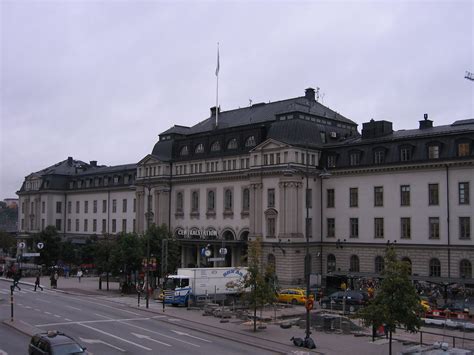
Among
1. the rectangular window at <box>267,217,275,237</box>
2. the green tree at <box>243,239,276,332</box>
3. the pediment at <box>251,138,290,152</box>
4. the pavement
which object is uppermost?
the pediment at <box>251,138,290,152</box>

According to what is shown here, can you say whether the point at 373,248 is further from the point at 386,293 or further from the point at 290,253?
the point at 386,293

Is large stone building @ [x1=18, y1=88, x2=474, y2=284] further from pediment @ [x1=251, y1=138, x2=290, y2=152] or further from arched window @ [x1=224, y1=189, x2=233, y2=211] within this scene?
arched window @ [x1=224, y1=189, x2=233, y2=211]

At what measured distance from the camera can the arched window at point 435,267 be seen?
5759cm

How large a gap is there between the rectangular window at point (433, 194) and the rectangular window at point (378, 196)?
18.6 feet

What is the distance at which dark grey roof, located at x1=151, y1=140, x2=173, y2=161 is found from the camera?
84125 millimetres

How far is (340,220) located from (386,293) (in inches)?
1516

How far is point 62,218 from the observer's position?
117438mm

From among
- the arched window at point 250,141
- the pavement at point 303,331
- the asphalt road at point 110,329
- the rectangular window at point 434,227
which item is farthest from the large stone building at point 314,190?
the asphalt road at point 110,329

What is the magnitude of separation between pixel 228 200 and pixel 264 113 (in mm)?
12271

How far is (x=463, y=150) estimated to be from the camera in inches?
2207

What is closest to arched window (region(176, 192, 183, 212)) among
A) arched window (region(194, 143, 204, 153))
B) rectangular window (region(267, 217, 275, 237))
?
arched window (region(194, 143, 204, 153))

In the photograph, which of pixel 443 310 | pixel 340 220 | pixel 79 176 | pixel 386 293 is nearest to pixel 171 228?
pixel 340 220

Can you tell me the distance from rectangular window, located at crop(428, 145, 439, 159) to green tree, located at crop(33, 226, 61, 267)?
198ft

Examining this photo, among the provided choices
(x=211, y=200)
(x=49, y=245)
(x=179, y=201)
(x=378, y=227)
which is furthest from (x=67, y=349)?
(x=49, y=245)
